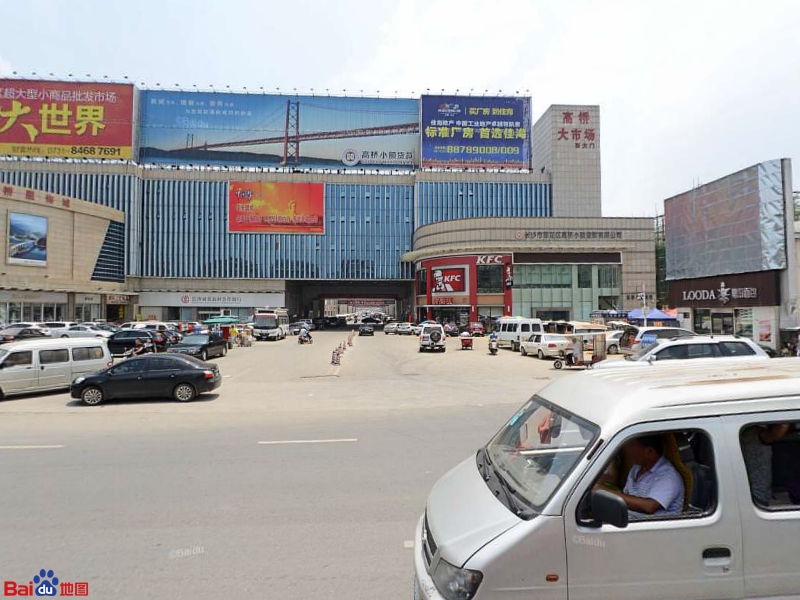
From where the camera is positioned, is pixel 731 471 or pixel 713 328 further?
pixel 713 328

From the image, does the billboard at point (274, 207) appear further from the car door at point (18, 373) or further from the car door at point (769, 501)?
the car door at point (769, 501)

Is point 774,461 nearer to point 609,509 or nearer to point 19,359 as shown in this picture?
point 609,509

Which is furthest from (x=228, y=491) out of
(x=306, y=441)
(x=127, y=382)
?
(x=127, y=382)

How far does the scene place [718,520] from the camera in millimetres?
2400

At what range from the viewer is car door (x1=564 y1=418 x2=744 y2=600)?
236 centimetres

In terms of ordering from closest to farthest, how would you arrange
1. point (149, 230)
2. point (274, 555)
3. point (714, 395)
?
point (714, 395), point (274, 555), point (149, 230)

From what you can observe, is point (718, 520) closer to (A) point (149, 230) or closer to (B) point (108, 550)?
(B) point (108, 550)

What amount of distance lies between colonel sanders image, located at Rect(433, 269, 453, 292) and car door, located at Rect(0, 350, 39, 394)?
47.8m

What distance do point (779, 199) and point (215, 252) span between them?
68.8 meters

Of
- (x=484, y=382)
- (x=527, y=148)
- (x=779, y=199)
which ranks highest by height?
(x=527, y=148)

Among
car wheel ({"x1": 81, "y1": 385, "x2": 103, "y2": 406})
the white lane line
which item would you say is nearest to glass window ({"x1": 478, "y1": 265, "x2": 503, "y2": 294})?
car wheel ({"x1": 81, "y1": 385, "x2": 103, "y2": 406})

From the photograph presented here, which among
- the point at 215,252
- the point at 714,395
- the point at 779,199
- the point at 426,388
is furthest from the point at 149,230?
the point at 714,395

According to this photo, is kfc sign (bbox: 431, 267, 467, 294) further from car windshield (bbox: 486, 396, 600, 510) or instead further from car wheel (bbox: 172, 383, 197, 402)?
car windshield (bbox: 486, 396, 600, 510)

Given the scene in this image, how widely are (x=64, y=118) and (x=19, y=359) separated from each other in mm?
68645
